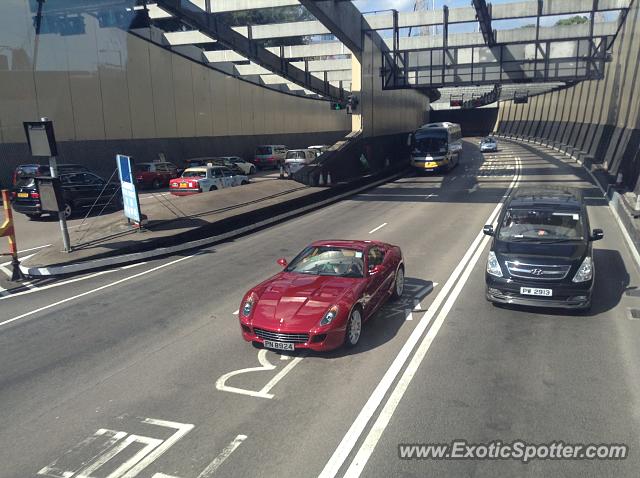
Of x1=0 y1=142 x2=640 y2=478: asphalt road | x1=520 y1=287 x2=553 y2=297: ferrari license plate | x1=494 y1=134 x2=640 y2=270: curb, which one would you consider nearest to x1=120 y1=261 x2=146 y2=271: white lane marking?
x1=0 y1=142 x2=640 y2=478: asphalt road

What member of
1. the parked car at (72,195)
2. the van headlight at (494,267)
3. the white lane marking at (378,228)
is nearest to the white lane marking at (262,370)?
the van headlight at (494,267)

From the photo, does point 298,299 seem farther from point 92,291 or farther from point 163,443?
point 92,291

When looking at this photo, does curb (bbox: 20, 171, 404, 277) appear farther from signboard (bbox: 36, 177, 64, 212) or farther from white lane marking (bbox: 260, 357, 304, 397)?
white lane marking (bbox: 260, 357, 304, 397)

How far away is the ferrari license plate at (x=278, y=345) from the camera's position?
25.5 ft

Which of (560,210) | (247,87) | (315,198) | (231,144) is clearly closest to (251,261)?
(560,210)

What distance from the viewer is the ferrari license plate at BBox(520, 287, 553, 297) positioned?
9281 mm

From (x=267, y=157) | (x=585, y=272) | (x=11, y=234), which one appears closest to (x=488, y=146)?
(x=267, y=157)

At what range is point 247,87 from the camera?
160 ft

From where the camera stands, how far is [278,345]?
7.84m

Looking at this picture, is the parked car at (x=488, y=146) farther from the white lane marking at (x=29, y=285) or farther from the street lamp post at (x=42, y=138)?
the white lane marking at (x=29, y=285)

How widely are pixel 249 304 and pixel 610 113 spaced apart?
40935 mm

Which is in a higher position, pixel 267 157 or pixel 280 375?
pixel 267 157

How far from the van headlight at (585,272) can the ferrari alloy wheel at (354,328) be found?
3.91 meters

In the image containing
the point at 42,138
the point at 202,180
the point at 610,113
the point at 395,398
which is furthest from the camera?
the point at 610,113
